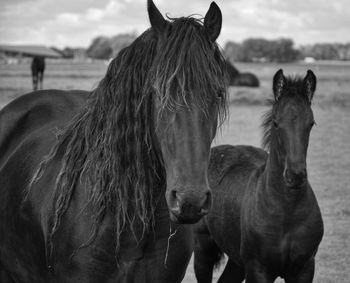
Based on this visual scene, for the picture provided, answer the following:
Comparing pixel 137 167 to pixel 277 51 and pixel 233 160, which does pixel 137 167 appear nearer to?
pixel 233 160

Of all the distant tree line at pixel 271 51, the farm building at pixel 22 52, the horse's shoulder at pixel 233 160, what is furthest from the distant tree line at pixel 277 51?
the horse's shoulder at pixel 233 160

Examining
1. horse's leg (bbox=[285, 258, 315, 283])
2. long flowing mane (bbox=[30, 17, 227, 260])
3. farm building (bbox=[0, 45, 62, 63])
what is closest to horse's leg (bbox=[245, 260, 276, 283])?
horse's leg (bbox=[285, 258, 315, 283])

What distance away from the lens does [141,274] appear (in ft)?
8.51

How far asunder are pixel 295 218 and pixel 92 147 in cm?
219

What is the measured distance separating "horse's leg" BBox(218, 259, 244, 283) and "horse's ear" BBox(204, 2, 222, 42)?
126 inches

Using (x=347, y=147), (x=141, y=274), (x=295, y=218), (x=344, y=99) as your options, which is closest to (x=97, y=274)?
(x=141, y=274)

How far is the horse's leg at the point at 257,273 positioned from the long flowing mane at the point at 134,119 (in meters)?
2.04

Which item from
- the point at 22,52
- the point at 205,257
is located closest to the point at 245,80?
the point at 205,257

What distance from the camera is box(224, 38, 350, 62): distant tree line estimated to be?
59.3 meters

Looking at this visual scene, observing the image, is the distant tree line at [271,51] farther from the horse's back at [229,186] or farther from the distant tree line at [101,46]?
the horse's back at [229,186]

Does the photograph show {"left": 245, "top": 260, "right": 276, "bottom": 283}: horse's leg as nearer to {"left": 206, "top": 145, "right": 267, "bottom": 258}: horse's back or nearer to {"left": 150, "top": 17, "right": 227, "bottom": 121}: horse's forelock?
{"left": 206, "top": 145, "right": 267, "bottom": 258}: horse's back

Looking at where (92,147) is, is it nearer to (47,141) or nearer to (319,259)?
(47,141)

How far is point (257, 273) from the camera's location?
4.41 metres

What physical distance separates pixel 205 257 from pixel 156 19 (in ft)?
11.0
